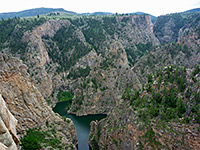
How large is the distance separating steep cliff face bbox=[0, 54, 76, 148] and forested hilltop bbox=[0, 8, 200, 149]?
0.21 m

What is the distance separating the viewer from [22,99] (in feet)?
130

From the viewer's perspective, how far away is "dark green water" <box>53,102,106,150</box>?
59300mm

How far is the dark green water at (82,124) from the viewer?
5930 centimetres

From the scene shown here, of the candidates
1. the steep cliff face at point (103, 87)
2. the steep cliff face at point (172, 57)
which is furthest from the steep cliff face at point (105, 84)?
the steep cliff face at point (172, 57)

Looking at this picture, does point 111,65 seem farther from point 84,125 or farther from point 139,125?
point 139,125

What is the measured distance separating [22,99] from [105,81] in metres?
48.1

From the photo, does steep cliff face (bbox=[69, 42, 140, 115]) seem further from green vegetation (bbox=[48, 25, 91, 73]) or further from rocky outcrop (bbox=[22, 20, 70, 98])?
green vegetation (bbox=[48, 25, 91, 73])

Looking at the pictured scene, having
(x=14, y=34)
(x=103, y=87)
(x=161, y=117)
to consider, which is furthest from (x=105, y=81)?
(x=14, y=34)

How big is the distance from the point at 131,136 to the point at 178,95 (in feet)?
45.0

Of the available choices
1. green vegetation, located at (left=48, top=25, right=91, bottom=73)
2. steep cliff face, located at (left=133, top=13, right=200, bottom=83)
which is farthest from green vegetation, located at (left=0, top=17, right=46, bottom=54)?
steep cliff face, located at (left=133, top=13, right=200, bottom=83)

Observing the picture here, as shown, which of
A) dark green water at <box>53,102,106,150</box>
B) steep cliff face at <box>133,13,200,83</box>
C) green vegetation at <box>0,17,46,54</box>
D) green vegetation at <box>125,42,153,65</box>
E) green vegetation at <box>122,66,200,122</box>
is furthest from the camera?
green vegetation at <box>125,42,153,65</box>

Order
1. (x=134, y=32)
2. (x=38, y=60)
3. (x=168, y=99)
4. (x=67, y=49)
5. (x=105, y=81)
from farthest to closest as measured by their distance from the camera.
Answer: (x=134, y=32)
(x=67, y=49)
(x=38, y=60)
(x=105, y=81)
(x=168, y=99)

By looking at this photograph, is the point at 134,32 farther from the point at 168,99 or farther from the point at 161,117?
the point at 161,117

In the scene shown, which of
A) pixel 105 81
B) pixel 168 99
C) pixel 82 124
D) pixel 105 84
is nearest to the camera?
pixel 168 99
